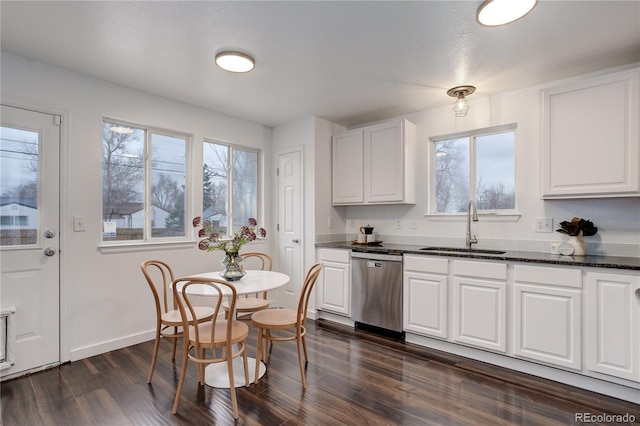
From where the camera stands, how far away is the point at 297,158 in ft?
13.4

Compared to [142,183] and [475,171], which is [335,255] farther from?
[142,183]

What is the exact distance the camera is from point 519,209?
304cm

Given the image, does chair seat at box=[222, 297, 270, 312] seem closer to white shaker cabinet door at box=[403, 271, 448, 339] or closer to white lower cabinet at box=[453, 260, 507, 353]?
white shaker cabinet door at box=[403, 271, 448, 339]

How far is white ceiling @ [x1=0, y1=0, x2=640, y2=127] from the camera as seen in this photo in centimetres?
192

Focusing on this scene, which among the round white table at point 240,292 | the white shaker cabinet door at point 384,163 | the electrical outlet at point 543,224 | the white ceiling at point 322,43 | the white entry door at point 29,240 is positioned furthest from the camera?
the white shaker cabinet door at point 384,163

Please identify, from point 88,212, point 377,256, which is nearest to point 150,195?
point 88,212

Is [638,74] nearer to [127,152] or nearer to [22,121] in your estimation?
[127,152]

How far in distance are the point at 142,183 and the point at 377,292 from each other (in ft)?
8.71

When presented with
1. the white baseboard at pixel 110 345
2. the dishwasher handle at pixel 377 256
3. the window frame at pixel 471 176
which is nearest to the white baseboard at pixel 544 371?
the dishwasher handle at pixel 377 256

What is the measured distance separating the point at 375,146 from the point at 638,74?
2205mm

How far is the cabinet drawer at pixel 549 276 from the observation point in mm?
2262

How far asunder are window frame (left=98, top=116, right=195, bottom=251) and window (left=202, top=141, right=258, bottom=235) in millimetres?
194

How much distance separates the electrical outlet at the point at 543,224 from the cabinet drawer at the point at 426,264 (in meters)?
0.91

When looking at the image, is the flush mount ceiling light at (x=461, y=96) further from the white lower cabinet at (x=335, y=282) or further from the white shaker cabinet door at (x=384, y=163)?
the white lower cabinet at (x=335, y=282)
